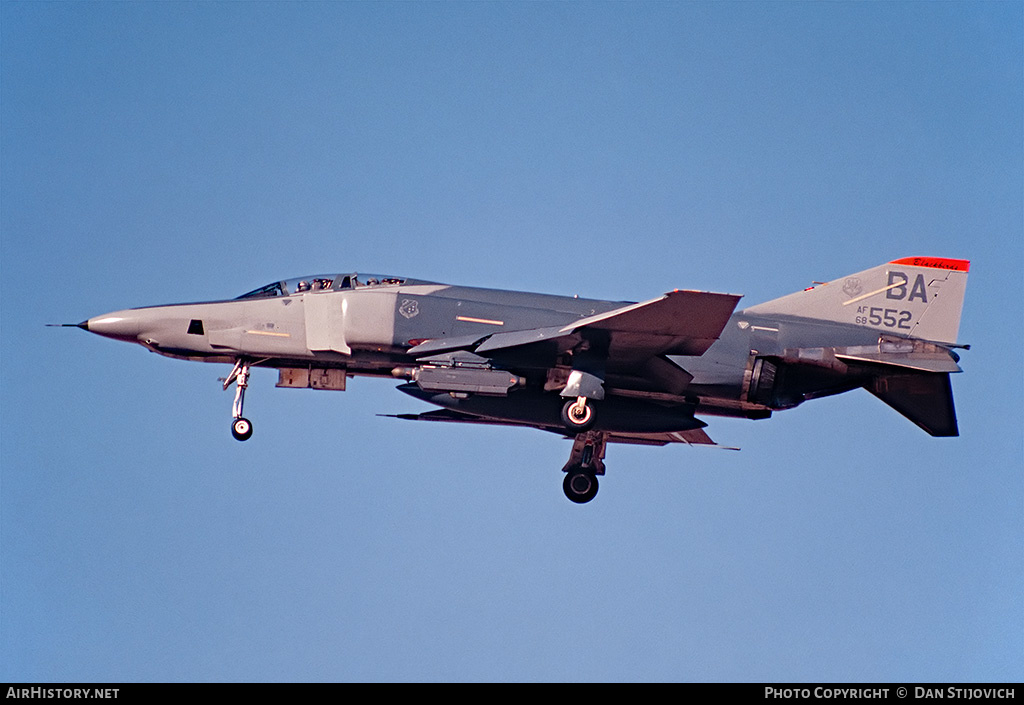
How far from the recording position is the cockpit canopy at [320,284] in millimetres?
21703

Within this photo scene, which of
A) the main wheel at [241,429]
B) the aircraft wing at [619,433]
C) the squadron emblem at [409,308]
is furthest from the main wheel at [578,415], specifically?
the main wheel at [241,429]

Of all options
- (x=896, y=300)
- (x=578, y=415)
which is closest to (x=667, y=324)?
(x=578, y=415)

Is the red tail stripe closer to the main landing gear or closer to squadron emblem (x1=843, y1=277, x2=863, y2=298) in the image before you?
squadron emblem (x1=843, y1=277, x2=863, y2=298)

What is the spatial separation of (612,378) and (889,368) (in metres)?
4.52

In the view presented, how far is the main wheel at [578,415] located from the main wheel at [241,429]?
5203 millimetres

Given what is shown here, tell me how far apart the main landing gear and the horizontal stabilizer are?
518cm

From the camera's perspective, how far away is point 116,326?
21.4 meters

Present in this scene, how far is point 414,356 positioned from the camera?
21000 mm

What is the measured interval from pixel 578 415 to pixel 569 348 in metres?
1.08

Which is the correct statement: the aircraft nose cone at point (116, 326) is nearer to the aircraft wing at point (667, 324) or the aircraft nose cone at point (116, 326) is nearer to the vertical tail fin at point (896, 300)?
the aircraft wing at point (667, 324)

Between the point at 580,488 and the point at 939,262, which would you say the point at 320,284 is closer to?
the point at 580,488
